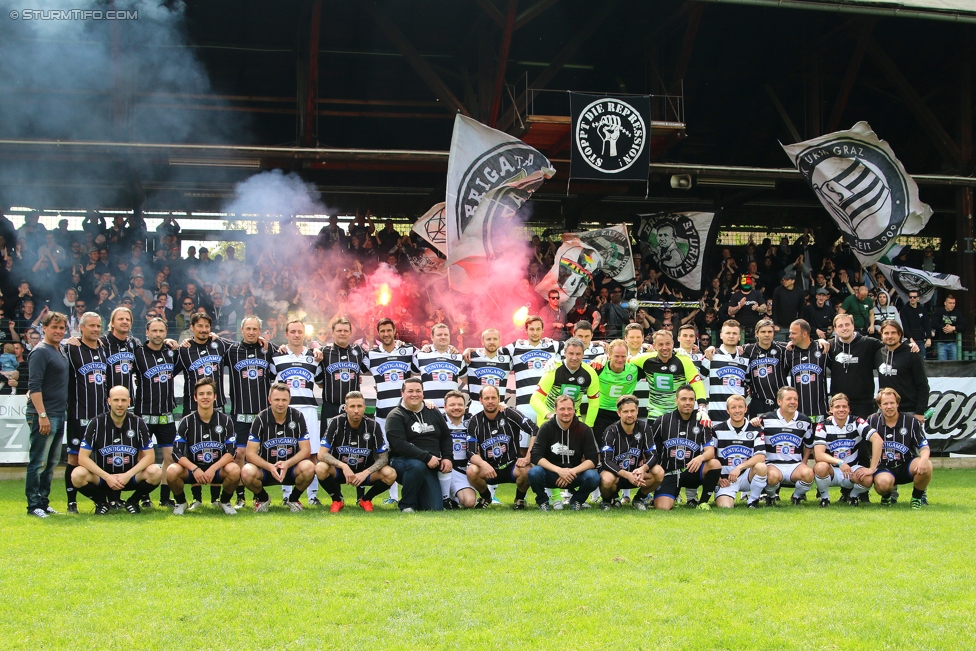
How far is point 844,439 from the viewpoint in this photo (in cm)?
870

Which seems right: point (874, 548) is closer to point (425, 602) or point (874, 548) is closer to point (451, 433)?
point (425, 602)

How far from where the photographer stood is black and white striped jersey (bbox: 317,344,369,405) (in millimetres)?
8875

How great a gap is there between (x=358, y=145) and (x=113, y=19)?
17.8 ft

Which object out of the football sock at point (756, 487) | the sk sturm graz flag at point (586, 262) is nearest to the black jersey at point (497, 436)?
the football sock at point (756, 487)

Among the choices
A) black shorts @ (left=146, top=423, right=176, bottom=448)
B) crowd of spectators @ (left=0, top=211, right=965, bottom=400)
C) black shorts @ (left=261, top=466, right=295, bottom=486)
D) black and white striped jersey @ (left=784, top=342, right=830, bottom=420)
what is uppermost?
crowd of spectators @ (left=0, top=211, right=965, bottom=400)

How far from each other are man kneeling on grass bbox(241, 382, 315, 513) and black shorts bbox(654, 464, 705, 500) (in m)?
3.01

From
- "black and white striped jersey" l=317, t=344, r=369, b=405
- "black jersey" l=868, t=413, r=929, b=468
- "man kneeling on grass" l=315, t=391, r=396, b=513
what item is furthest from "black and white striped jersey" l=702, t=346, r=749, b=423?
"black and white striped jersey" l=317, t=344, r=369, b=405

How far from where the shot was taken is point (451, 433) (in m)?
8.49

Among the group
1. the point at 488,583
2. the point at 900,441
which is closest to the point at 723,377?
the point at 900,441

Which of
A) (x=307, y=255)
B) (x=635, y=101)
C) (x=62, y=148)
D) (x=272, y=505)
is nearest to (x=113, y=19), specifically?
(x=62, y=148)

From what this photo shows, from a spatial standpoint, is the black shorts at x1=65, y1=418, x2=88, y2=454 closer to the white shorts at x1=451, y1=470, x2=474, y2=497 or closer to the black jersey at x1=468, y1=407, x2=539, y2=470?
the white shorts at x1=451, y1=470, x2=474, y2=497

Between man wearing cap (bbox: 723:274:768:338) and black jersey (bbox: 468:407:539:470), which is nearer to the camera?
black jersey (bbox: 468:407:539:470)

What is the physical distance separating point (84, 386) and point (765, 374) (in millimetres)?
6275

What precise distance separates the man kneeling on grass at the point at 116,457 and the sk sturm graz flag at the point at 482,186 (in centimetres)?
635
